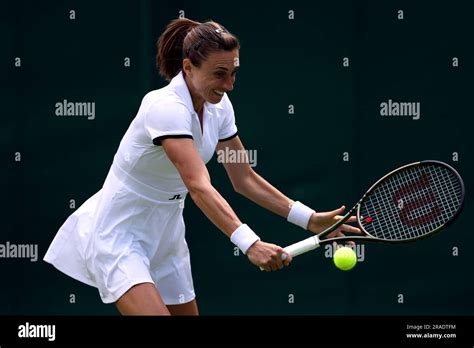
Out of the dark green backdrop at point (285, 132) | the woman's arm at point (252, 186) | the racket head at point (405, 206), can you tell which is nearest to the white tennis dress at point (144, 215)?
the woman's arm at point (252, 186)

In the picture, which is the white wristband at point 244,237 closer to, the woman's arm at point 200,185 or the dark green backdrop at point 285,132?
the woman's arm at point 200,185

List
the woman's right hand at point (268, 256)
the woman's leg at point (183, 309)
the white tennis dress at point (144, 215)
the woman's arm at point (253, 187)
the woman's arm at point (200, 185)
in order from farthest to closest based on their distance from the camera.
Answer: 1. the woman's arm at point (253, 187)
2. the woman's leg at point (183, 309)
3. the white tennis dress at point (144, 215)
4. the woman's arm at point (200, 185)
5. the woman's right hand at point (268, 256)

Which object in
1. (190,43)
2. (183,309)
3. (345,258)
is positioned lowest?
(183,309)

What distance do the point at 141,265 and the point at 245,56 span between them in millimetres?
2583

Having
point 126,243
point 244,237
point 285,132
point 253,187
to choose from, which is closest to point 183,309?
point 126,243

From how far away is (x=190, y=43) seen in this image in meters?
4.27

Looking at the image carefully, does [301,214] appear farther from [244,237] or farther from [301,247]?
[244,237]

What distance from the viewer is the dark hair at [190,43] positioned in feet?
13.8

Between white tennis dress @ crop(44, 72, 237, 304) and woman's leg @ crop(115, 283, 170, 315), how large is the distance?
0.03 meters

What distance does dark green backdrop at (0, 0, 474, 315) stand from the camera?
6.53m

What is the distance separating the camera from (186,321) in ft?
13.4

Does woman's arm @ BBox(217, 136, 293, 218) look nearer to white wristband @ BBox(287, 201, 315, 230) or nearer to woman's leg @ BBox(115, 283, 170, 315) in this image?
white wristband @ BBox(287, 201, 315, 230)

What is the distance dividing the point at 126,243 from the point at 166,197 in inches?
9.2

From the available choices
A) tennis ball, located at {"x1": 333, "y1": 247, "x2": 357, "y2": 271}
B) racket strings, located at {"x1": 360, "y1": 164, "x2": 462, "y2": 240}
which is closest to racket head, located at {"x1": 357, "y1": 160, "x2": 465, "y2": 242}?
racket strings, located at {"x1": 360, "y1": 164, "x2": 462, "y2": 240}
